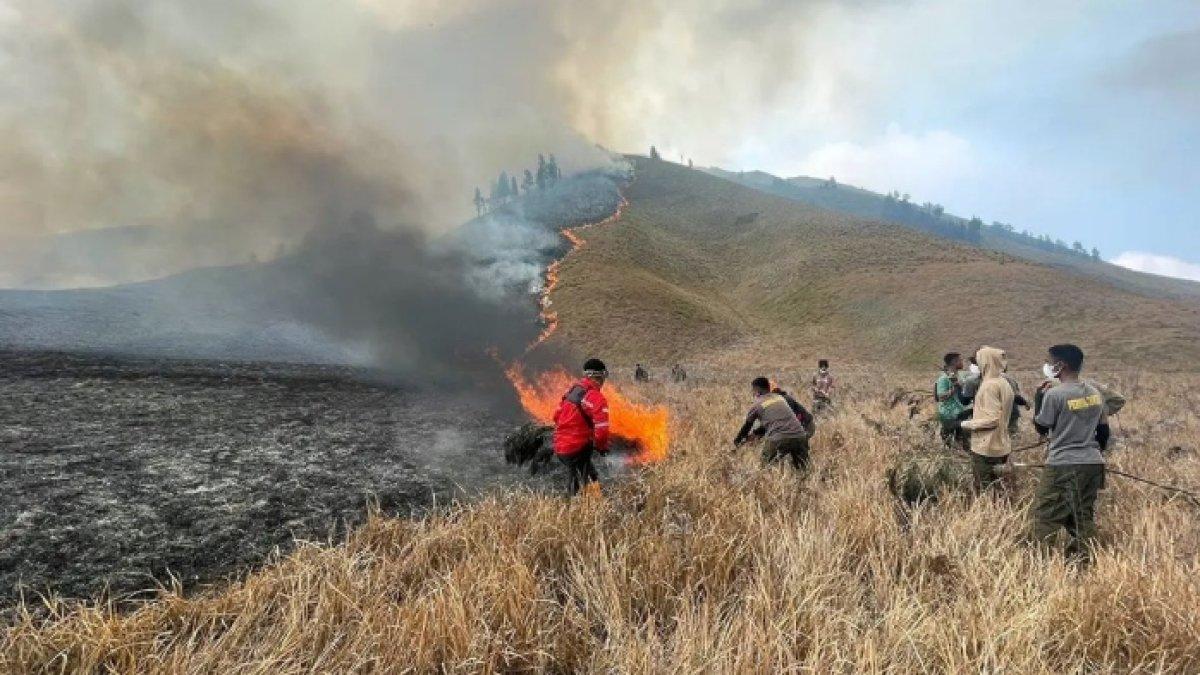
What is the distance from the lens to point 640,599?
14.2 feet

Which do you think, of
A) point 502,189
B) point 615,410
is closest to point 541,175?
point 502,189

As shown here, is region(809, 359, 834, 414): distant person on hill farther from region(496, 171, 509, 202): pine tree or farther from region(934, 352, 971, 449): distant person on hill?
region(496, 171, 509, 202): pine tree

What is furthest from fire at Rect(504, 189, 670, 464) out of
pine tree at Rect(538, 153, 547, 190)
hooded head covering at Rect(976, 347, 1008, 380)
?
pine tree at Rect(538, 153, 547, 190)

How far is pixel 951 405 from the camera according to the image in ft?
35.5

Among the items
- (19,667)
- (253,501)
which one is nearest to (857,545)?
(19,667)

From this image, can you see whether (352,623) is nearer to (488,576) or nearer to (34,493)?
(488,576)

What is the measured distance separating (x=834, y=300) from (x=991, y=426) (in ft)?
251

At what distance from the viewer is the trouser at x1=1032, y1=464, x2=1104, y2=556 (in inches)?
228

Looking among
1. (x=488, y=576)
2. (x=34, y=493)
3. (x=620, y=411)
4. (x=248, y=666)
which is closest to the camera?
(x=248, y=666)

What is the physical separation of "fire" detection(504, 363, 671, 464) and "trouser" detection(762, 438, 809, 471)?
2471mm

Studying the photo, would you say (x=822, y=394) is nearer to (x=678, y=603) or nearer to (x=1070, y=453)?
(x=1070, y=453)

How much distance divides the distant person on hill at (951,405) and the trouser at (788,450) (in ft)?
11.5

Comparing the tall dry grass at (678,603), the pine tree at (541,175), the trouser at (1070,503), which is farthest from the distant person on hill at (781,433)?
the pine tree at (541,175)

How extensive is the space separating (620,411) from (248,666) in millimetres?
14352
